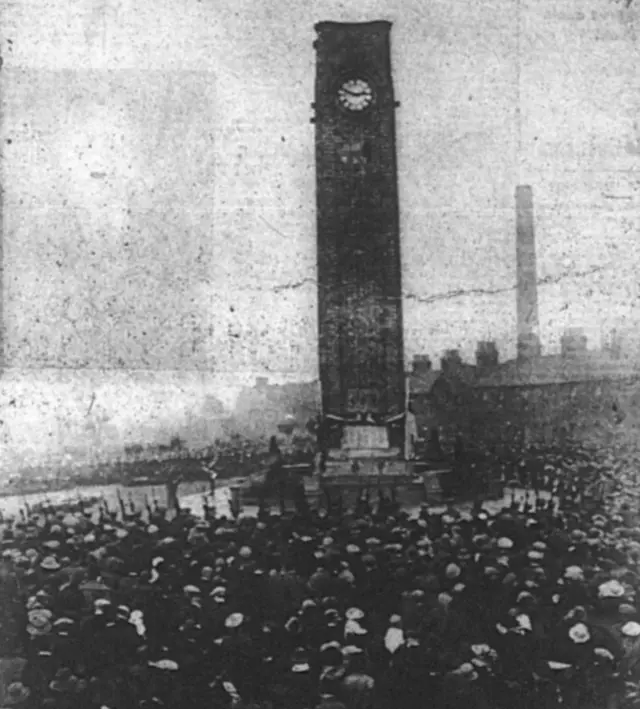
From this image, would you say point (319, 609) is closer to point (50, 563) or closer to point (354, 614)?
point (354, 614)

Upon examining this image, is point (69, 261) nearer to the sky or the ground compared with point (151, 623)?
nearer to the sky

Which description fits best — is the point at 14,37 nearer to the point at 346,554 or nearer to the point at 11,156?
the point at 11,156

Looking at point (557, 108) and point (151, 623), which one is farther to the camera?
point (557, 108)

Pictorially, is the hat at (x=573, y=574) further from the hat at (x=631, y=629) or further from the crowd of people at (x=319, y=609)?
the hat at (x=631, y=629)

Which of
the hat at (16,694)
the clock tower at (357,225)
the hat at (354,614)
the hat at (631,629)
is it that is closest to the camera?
the hat at (16,694)

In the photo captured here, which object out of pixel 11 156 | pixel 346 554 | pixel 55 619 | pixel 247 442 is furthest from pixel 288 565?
pixel 11 156

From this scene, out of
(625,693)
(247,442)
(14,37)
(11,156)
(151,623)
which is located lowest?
(625,693)

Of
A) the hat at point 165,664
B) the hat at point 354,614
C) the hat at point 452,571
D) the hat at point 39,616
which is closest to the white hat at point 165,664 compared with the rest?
the hat at point 165,664
